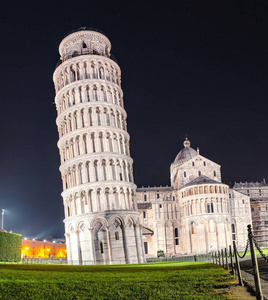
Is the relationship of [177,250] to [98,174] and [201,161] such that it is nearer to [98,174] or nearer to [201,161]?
[201,161]

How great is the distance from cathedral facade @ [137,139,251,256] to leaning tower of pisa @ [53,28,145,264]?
23338mm

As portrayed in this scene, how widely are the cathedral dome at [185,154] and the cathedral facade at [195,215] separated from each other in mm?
5400

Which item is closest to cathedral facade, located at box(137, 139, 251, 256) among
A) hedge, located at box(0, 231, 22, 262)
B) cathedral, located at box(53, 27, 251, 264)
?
cathedral, located at box(53, 27, 251, 264)

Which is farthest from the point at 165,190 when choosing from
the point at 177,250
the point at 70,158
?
the point at 70,158

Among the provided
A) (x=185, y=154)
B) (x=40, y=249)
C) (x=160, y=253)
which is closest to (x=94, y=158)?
(x=160, y=253)

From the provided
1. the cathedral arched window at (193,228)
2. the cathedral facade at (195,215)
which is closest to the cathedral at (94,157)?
the cathedral facade at (195,215)

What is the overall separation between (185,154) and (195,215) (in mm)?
21343

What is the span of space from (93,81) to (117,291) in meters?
44.2

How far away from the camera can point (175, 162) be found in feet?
297

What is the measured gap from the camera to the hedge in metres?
37.8

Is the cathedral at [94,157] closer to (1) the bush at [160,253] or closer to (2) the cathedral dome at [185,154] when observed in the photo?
(1) the bush at [160,253]

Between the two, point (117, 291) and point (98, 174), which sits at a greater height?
point (98, 174)

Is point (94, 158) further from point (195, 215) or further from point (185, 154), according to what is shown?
point (185, 154)

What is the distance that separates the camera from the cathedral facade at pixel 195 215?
69.6m
